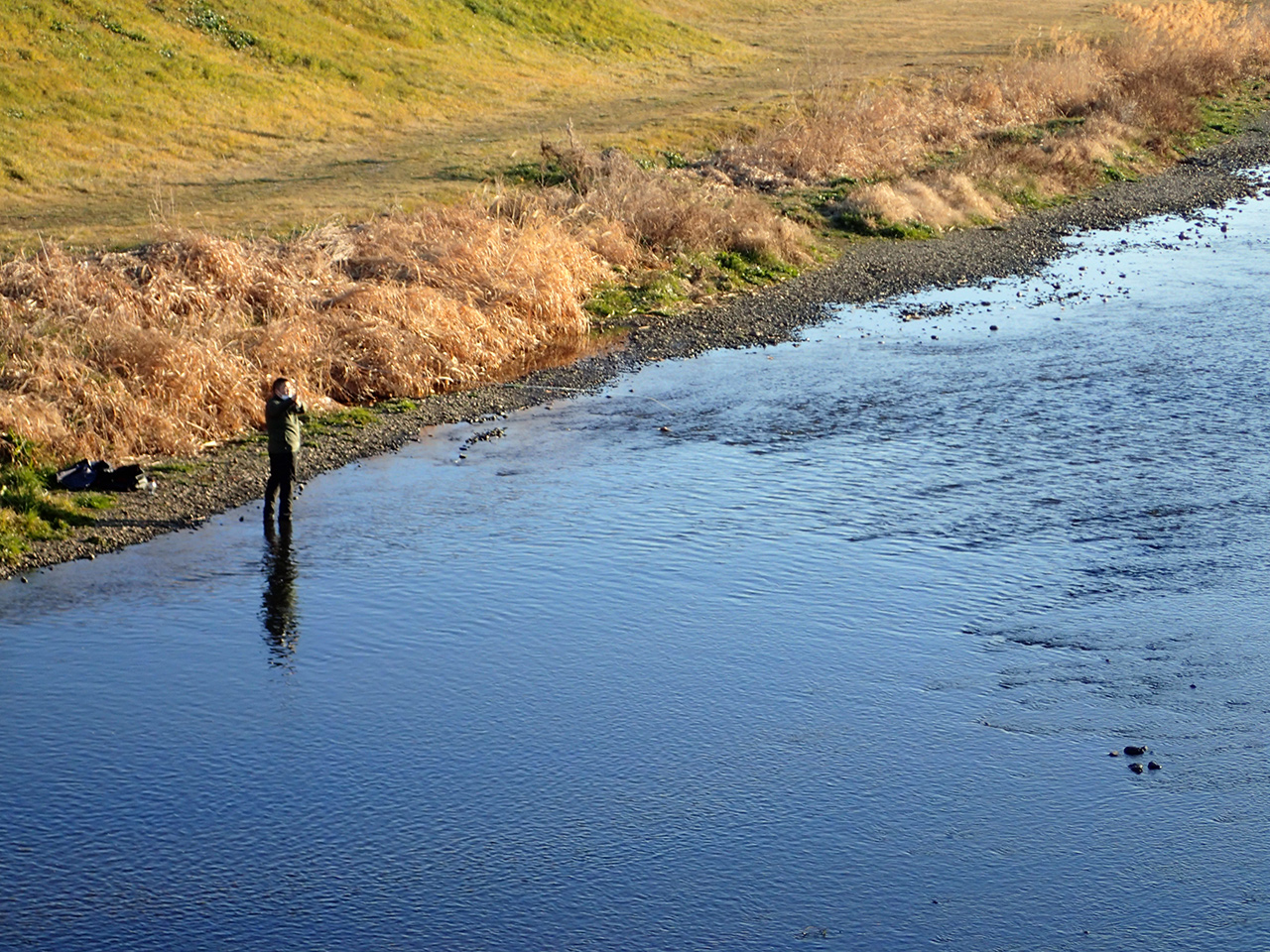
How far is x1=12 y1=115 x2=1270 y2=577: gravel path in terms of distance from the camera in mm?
18734

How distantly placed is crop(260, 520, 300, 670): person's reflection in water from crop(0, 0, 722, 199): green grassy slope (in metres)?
16.8

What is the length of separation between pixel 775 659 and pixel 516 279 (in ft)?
47.3

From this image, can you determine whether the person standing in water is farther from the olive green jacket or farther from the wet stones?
the wet stones

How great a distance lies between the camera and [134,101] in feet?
126

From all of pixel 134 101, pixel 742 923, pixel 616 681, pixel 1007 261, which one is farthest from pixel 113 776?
pixel 134 101

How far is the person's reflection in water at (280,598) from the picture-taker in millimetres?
15086

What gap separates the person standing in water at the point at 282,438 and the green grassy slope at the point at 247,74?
53.5 feet

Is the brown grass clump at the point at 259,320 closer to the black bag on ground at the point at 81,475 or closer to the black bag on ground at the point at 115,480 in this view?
the black bag on ground at the point at 81,475

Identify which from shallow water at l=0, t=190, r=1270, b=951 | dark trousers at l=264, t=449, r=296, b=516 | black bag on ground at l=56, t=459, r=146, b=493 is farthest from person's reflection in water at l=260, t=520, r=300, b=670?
black bag on ground at l=56, t=459, r=146, b=493

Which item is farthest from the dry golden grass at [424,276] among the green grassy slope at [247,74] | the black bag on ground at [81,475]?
the green grassy slope at [247,74]

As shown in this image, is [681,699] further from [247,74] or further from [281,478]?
[247,74]

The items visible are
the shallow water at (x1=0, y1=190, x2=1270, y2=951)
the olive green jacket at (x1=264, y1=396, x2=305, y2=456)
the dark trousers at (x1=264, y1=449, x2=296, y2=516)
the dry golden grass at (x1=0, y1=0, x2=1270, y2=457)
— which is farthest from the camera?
the dry golden grass at (x1=0, y1=0, x2=1270, y2=457)

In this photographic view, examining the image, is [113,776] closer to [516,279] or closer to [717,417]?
[717,417]

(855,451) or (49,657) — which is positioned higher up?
(855,451)
